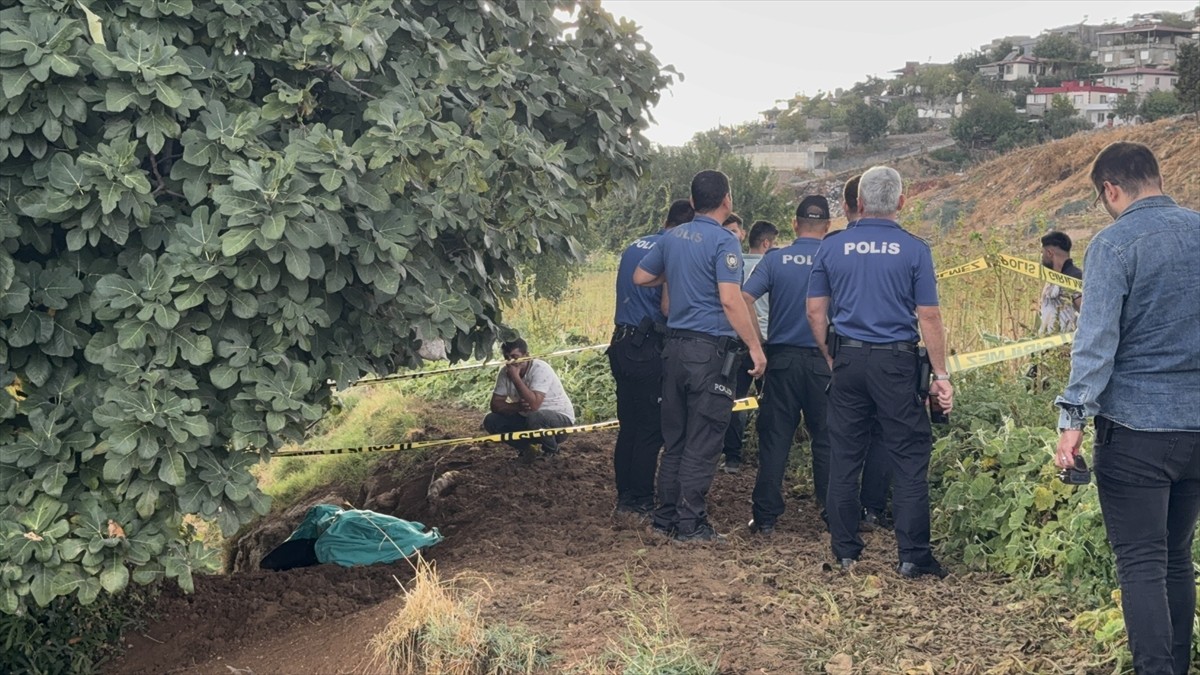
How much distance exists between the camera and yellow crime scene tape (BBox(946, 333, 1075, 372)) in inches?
259

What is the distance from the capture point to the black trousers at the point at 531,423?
8.25 meters

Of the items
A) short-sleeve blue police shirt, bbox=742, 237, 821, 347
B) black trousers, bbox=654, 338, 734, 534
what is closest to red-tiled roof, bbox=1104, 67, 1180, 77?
short-sleeve blue police shirt, bbox=742, 237, 821, 347

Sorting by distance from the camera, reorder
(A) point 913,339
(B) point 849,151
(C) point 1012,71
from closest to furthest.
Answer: (A) point 913,339, (B) point 849,151, (C) point 1012,71

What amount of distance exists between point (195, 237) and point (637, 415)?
2.99m

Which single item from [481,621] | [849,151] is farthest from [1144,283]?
[849,151]

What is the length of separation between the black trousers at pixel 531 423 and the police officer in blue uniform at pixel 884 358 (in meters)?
3.02

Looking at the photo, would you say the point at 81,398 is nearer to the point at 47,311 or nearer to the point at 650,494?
the point at 47,311

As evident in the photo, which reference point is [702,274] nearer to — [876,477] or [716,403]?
[716,403]

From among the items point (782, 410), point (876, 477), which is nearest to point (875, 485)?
point (876, 477)

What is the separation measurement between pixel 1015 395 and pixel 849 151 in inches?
2450

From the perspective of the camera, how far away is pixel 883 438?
5508 millimetres

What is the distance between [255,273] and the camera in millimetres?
4645

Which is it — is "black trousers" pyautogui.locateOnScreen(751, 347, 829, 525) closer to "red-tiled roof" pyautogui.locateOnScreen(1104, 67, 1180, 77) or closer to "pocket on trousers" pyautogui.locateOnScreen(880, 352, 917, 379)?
"pocket on trousers" pyautogui.locateOnScreen(880, 352, 917, 379)

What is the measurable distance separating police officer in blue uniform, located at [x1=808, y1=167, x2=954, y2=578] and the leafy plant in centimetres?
150
